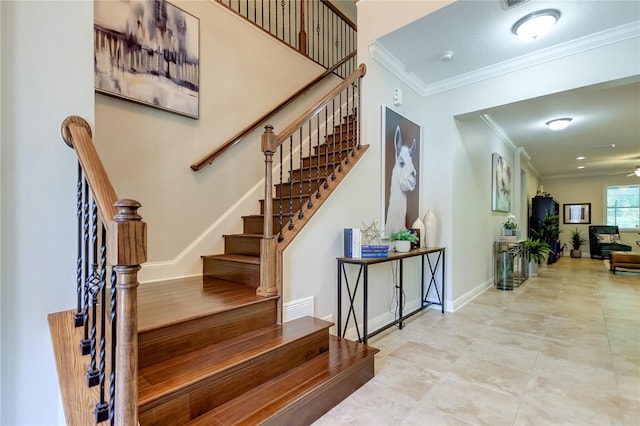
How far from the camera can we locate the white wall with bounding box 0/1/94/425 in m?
1.24

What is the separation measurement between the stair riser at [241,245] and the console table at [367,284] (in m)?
0.72

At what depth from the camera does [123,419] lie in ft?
3.09

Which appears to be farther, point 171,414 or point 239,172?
point 239,172

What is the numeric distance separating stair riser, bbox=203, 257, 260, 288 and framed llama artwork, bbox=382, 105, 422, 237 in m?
1.53

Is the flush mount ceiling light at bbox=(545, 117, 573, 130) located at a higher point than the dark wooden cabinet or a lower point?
higher

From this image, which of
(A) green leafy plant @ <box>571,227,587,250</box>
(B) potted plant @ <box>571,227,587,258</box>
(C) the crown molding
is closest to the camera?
(C) the crown molding

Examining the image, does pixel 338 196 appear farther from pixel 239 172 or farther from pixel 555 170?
pixel 555 170

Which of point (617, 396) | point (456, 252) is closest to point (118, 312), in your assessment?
point (617, 396)

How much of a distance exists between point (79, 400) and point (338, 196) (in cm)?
207

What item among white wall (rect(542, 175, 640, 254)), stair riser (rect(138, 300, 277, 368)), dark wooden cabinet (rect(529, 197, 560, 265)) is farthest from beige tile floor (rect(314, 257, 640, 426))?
white wall (rect(542, 175, 640, 254))

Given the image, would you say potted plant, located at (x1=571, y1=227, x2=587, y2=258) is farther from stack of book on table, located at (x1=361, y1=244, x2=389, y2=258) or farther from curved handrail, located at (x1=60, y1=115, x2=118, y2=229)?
curved handrail, located at (x1=60, y1=115, x2=118, y2=229)

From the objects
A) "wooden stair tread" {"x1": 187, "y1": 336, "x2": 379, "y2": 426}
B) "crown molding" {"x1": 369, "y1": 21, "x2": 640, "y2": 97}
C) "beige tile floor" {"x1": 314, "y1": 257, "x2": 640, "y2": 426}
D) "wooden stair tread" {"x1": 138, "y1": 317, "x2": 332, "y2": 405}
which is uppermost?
"crown molding" {"x1": 369, "y1": 21, "x2": 640, "y2": 97}

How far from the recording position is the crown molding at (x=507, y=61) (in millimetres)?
2766

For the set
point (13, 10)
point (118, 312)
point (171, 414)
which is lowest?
point (171, 414)
